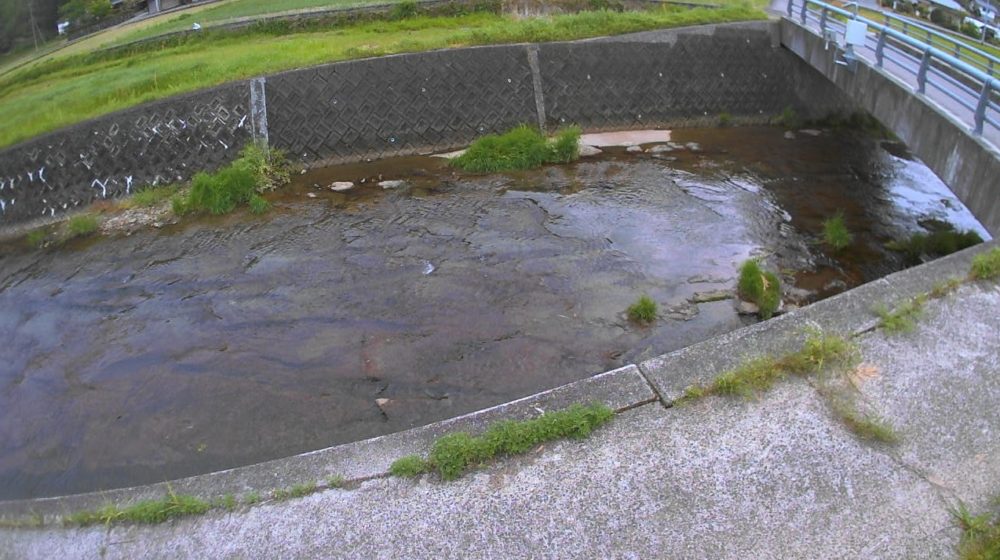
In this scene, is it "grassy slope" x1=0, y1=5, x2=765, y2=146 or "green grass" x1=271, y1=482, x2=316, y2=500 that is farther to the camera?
"grassy slope" x1=0, y1=5, x2=765, y2=146

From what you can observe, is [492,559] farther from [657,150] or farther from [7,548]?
[657,150]

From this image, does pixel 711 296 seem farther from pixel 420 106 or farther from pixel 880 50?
pixel 420 106

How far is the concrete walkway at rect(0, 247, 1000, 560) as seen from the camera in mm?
3795

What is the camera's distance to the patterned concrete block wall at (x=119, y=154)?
41.8 feet

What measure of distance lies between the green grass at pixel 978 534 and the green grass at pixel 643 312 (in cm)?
472

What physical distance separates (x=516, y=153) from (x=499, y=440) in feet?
32.7

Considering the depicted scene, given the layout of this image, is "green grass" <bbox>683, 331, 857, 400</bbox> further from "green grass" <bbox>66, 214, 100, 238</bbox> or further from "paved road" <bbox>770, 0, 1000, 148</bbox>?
"green grass" <bbox>66, 214, 100, 238</bbox>

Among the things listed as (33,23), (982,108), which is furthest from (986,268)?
(33,23)

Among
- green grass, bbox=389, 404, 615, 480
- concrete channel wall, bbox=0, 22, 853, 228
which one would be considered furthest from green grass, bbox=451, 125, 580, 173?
green grass, bbox=389, 404, 615, 480

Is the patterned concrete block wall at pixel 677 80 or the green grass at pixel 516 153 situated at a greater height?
the patterned concrete block wall at pixel 677 80

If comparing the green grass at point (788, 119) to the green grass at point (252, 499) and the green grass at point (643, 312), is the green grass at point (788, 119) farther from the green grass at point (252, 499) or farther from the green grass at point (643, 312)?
the green grass at point (252, 499)

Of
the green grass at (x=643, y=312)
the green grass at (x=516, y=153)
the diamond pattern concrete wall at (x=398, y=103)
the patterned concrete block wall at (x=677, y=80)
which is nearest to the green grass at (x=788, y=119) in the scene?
the patterned concrete block wall at (x=677, y=80)

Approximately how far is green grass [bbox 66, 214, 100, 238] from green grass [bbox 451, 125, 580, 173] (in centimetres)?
677

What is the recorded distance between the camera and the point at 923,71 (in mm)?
8555
